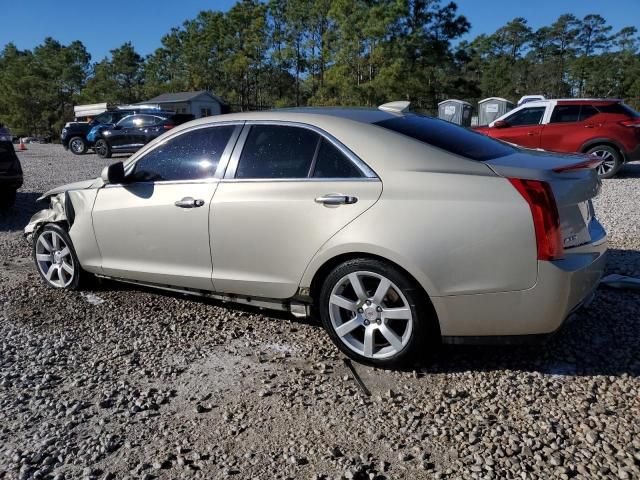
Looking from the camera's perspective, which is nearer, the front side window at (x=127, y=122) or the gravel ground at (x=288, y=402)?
the gravel ground at (x=288, y=402)

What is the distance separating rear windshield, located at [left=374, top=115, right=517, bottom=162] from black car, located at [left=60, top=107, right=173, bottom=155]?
62.4ft

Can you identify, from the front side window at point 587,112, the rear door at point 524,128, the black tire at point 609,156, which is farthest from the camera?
the rear door at point 524,128

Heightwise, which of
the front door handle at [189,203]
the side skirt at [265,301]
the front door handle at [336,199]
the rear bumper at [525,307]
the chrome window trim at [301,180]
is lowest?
the side skirt at [265,301]

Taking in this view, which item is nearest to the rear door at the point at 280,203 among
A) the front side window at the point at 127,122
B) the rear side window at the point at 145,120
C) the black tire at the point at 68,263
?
the black tire at the point at 68,263

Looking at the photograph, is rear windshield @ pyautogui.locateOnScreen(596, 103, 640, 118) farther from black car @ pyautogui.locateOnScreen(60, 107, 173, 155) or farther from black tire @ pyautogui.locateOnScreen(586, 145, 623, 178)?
black car @ pyautogui.locateOnScreen(60, 107, 173, 155)

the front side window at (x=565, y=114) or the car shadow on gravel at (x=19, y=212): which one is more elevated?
A: the front side window at (x=565, y=114)

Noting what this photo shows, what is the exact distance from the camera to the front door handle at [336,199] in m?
3.18

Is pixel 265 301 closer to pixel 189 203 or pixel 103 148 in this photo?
pixel 189 203

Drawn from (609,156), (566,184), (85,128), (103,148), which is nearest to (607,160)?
(609,156)

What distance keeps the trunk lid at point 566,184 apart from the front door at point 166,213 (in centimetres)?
192

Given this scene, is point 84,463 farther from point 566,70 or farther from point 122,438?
point 566,70

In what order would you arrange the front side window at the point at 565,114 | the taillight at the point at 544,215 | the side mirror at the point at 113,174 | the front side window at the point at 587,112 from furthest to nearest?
the front side window at the point at 565,114, the front side window at the point at 587,112, the side mirror at the point at 113,174, the taillight at the point at 544,215

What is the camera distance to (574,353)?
11.0ft

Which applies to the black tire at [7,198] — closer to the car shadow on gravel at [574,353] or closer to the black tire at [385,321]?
the black tire at [385,321]
